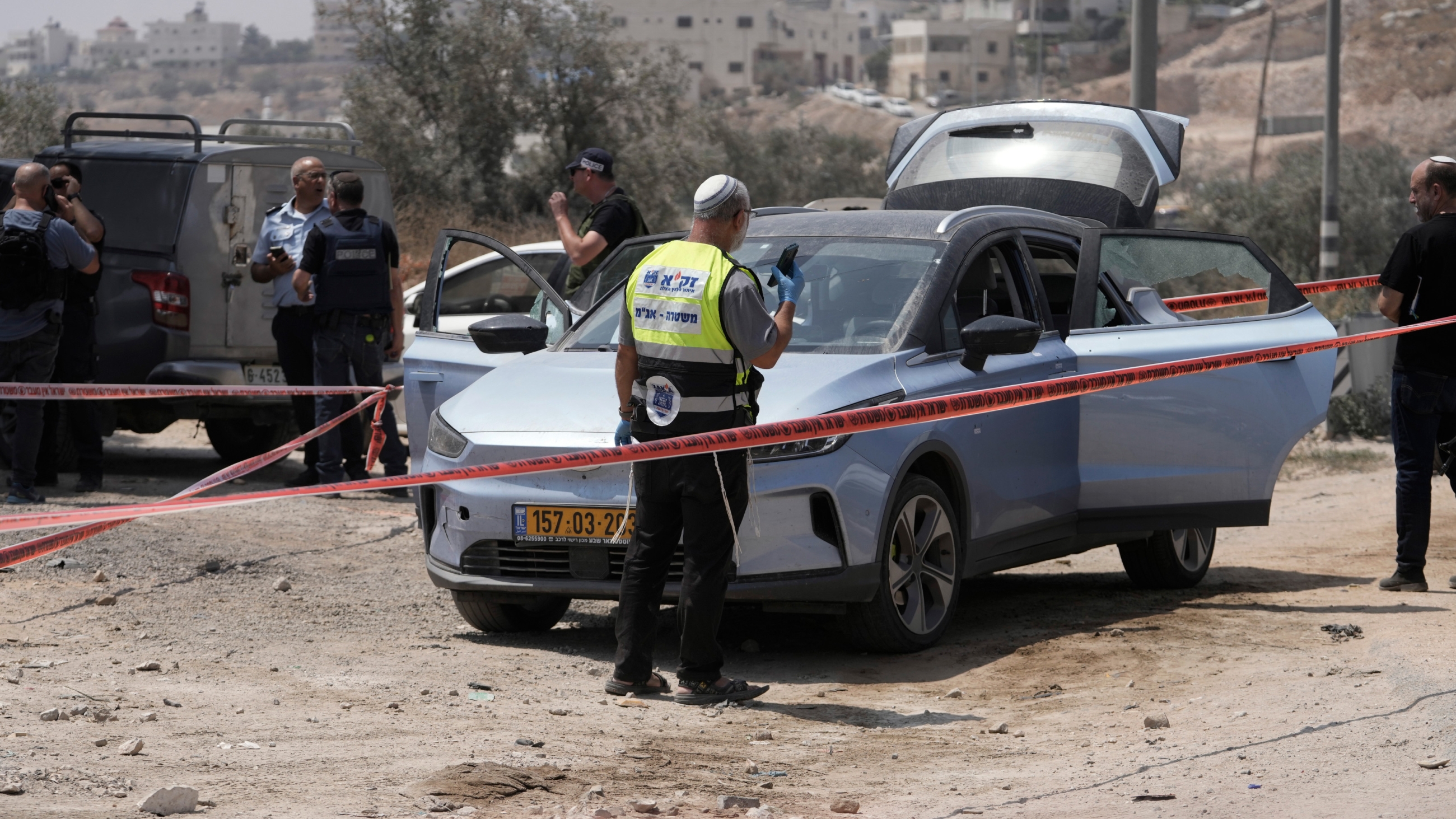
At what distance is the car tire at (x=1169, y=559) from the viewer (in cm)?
809

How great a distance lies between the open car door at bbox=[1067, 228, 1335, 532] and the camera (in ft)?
23.8

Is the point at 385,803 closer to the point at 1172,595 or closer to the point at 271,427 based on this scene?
the point at 1172,595

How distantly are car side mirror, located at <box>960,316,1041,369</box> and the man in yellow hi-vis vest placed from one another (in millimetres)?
1146

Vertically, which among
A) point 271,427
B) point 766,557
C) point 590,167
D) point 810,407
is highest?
point 590,167

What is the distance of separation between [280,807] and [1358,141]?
84.0 m

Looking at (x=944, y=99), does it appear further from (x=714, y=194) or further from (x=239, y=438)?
(x=714, y=194)

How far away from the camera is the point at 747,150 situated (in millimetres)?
55656

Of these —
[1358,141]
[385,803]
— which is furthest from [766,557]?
[1358,141]

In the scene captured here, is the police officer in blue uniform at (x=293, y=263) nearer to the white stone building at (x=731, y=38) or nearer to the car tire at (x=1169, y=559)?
the car tire at (x=1169, y=559)

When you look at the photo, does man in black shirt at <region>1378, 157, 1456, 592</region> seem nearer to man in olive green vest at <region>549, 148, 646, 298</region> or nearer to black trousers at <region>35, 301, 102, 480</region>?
man in olive green vest at <region>549, 148, 646, 298</region>

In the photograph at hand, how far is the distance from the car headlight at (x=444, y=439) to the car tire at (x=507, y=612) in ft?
1.85

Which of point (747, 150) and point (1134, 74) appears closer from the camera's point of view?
point (1134, 74)

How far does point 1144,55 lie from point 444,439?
29.9 feet

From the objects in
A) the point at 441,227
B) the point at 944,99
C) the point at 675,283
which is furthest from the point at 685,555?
the point at 944,99
